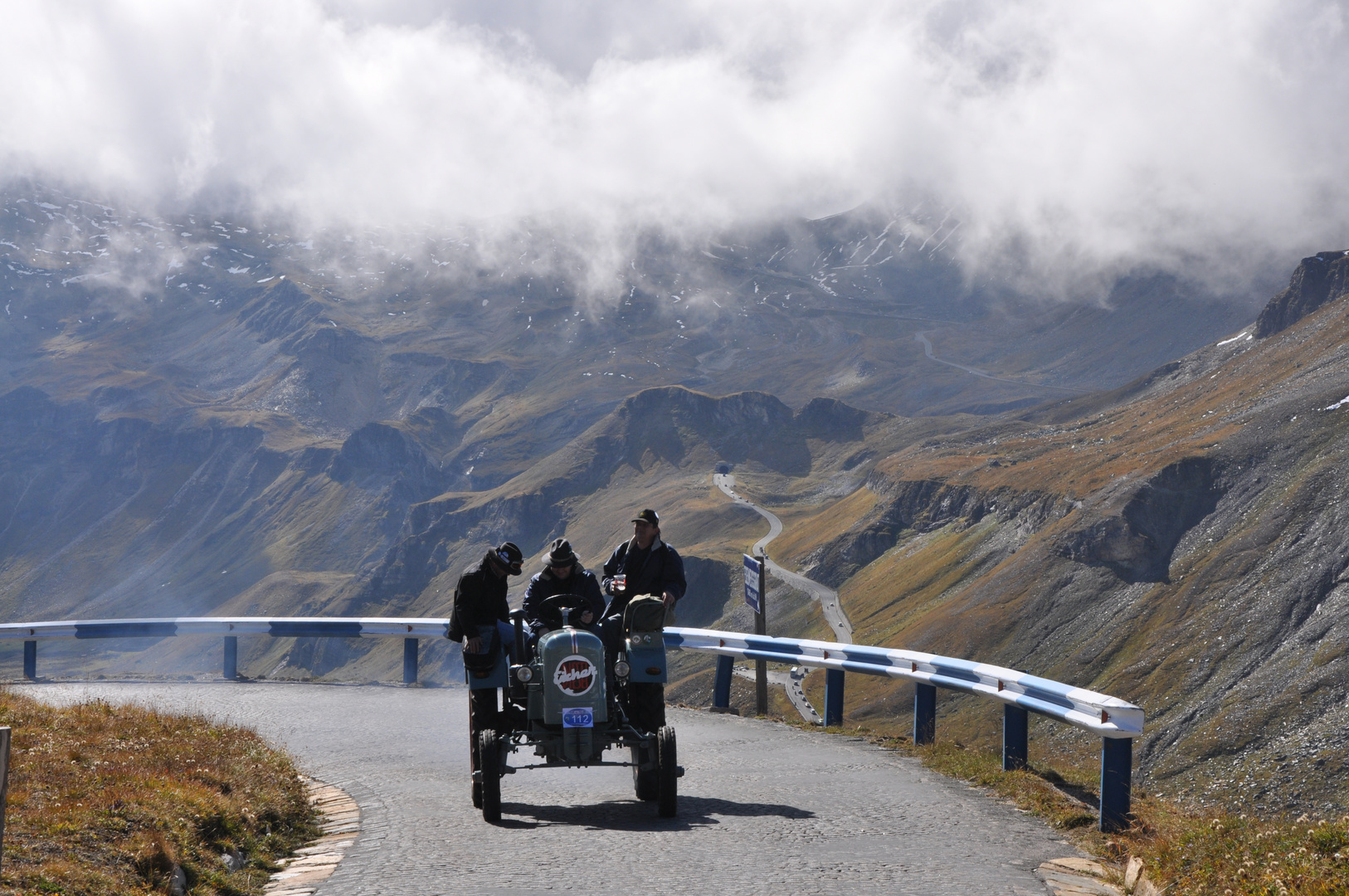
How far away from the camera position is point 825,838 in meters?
9.57

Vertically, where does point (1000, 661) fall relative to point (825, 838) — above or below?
below

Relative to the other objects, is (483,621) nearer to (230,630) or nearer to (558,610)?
(558,610)

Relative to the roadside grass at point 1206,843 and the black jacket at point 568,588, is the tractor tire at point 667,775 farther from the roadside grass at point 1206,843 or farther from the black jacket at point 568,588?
the roadside grass at point 1206,843

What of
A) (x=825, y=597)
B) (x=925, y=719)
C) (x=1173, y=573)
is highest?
(x=925, y=719)

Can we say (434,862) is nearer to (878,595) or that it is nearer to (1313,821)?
(1313,821)

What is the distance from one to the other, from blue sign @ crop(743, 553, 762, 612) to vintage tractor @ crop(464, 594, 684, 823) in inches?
307

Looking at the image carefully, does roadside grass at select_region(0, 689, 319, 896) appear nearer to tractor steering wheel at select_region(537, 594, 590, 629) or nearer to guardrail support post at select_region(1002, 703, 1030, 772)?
tractor steering wheel at select_region(537, 594, 590, 629)

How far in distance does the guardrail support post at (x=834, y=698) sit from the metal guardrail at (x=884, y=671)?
18 millimetres

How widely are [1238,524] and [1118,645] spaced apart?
1979cm

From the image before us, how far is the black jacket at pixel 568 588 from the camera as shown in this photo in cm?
1102

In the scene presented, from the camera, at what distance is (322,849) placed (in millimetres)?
9578

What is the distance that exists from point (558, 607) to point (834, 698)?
26.5 ft

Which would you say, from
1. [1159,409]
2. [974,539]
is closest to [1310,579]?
[974,539]

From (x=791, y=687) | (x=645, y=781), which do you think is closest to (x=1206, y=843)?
(x=645, y=781)
